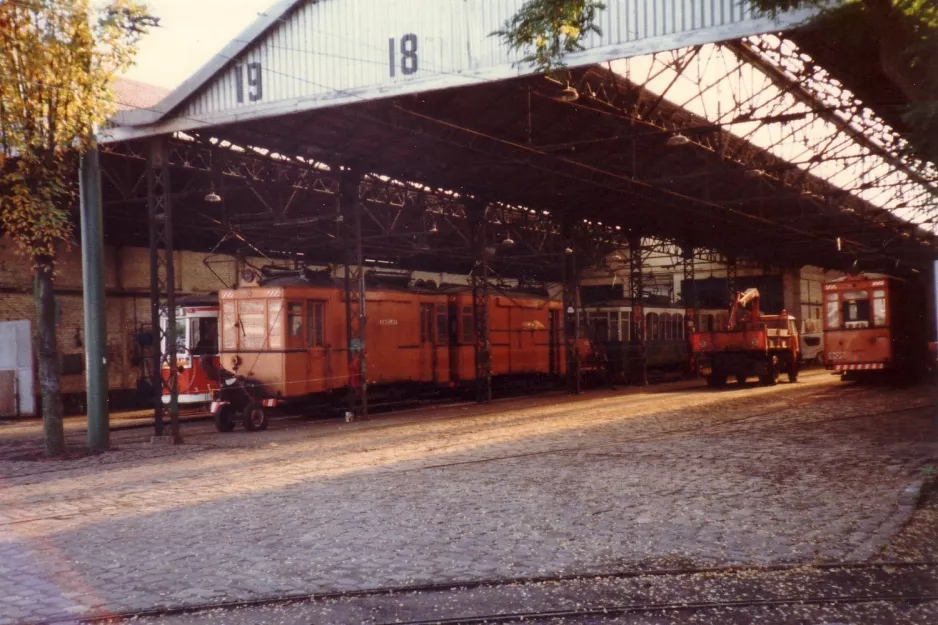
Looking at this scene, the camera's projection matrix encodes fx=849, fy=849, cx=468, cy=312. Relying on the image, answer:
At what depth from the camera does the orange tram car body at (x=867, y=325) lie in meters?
26.0

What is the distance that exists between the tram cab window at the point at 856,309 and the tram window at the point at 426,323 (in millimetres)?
13120

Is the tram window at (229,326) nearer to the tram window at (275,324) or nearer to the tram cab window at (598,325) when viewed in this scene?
the tram window at (275,324)

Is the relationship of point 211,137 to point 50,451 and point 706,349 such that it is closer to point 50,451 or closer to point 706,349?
point 50,451

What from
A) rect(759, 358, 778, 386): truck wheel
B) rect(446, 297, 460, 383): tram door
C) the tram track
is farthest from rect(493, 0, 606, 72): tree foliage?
rect(759, 358, 778, 386): truck wheel

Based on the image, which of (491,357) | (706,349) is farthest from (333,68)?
(706,349)

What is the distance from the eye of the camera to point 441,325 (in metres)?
24.8

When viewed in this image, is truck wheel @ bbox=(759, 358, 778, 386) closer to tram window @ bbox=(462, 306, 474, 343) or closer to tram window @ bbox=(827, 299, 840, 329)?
tram window @ bbox=(827, 299, 840, 329)

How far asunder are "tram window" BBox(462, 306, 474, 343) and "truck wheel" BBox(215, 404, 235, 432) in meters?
8.68

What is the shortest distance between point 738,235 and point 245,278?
84.9 ft

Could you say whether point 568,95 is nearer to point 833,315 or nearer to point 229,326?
point 229,326

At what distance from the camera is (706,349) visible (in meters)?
27.9

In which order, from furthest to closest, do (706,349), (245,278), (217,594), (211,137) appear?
(706,349) < (245,278) < (211,137) < (217,594)

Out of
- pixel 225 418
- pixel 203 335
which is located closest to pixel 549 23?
pixel 225 418

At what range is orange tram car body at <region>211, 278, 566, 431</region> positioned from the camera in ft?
62.2
